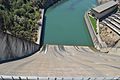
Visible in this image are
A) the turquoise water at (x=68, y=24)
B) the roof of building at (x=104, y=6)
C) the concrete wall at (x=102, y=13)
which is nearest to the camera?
the turquoise water at (x=68, y=24)

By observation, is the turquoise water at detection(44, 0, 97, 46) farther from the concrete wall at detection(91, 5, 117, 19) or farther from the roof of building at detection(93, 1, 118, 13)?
the roof of building at detection(93, 1, 118, 13)

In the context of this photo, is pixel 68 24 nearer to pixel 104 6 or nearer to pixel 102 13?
pixel 102 13

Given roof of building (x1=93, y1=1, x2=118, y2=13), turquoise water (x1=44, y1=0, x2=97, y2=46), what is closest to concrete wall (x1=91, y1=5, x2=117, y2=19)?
roof of building (x1=93, y1=1, x2=118, y2=13)

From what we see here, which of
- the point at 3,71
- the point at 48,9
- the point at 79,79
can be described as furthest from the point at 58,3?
the point at 79,79

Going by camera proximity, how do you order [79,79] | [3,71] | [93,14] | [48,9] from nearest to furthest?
[79,79] → [3,71] → [93,14] → [48,9]

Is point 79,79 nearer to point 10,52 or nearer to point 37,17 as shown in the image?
point 10,52

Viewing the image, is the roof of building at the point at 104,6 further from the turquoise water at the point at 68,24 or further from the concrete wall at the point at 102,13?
the turquoise water at the point at 68,24

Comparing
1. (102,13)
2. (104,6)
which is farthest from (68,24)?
(104,6)

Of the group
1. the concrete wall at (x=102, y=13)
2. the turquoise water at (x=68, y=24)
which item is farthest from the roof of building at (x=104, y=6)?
the turquoise water at (x=68, y=24)
